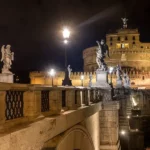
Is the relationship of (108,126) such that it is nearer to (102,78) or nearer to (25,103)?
(102,78)

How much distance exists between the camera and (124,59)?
287 ft

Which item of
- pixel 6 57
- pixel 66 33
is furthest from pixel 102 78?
pixel 66 33

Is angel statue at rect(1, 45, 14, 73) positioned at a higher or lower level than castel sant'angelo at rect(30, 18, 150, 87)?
lower

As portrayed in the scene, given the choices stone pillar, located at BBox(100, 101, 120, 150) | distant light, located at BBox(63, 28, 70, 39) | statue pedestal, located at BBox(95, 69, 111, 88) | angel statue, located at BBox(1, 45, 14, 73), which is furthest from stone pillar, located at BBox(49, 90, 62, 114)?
angel statue, located at BBox(1, 45, 14, 73)

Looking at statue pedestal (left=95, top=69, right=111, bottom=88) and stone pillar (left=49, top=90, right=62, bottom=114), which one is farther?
statue pedestal (left=95, top=69, right=111, bottom=88)

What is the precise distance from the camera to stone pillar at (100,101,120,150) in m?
14.9

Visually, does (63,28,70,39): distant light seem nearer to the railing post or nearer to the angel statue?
the angel statue

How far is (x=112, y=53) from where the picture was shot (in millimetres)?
89312

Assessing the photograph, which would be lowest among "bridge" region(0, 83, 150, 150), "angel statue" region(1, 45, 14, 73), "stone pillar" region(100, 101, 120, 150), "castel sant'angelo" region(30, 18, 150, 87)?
"stone pillar" region(100, 101, 120, 150)

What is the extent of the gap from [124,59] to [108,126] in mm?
73735

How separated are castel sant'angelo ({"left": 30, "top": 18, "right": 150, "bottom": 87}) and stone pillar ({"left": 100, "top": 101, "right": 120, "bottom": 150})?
187ft

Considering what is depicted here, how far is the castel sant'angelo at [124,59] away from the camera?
73875 millimetres

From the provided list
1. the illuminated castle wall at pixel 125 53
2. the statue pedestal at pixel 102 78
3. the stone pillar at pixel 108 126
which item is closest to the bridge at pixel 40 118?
the stone pillar at pixel 108 126

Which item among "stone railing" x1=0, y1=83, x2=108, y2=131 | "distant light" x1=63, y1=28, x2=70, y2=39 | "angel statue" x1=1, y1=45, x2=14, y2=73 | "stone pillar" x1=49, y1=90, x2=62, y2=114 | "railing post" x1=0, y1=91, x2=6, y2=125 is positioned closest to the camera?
"railing post" x1=0, y1=91, x2=6, y2=125
